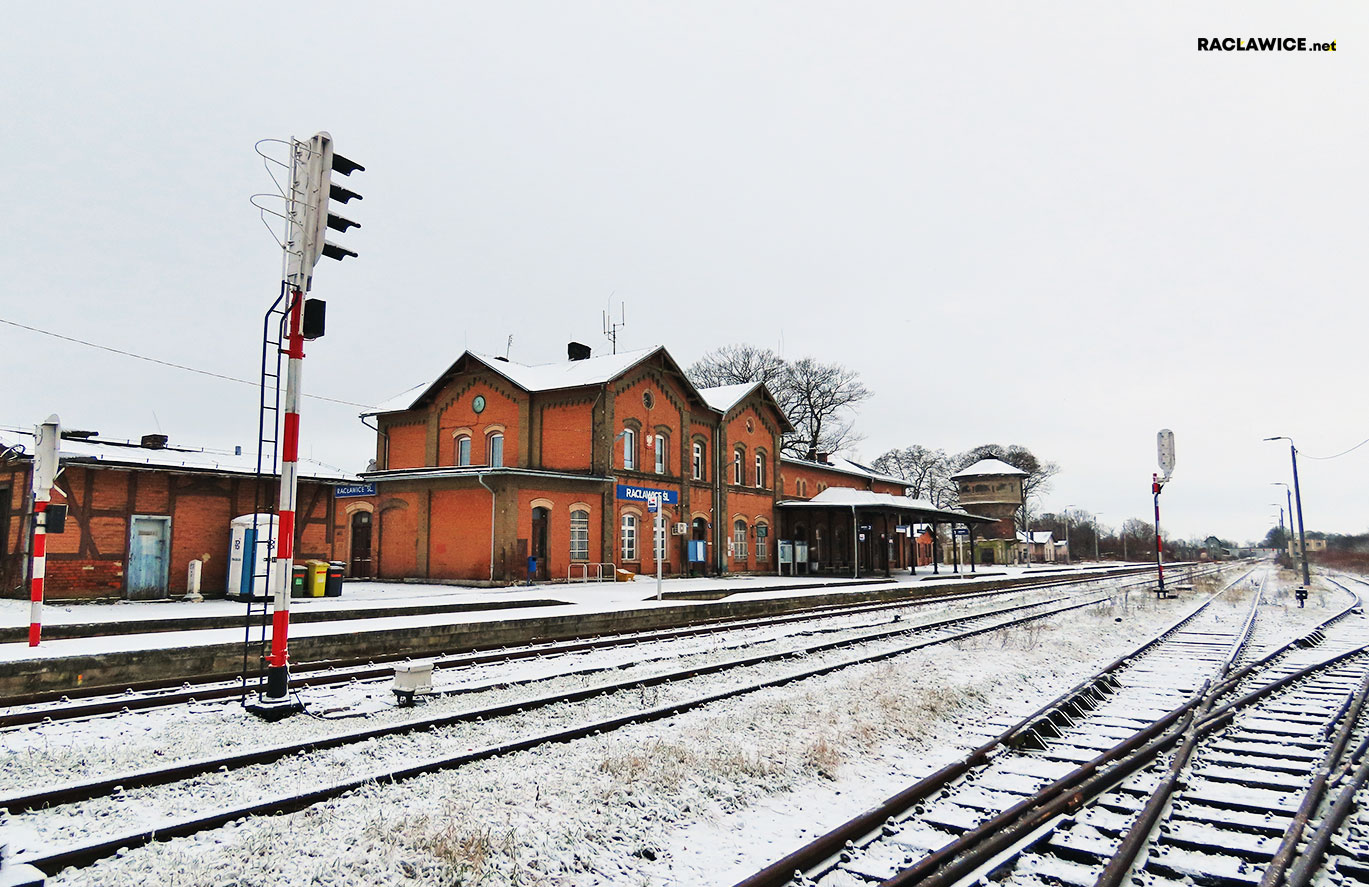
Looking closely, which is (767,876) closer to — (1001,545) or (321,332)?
(321,332)

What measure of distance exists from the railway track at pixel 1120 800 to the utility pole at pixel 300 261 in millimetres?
5804

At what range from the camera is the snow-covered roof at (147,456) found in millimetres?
17656

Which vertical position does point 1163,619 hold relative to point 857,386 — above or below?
below

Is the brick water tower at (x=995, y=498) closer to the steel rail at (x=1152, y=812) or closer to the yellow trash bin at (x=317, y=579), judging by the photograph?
the yellow trash bin at (x=317, y=579)

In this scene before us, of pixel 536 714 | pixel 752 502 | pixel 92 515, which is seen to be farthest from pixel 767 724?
pixel 752 502

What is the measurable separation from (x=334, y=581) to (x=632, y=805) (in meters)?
16.3

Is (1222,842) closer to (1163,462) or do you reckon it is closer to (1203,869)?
(1203,869)

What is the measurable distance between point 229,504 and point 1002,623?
58.4ft

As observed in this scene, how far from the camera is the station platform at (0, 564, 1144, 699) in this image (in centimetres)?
964

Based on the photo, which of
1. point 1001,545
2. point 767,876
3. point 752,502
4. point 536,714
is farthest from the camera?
point 1001,545

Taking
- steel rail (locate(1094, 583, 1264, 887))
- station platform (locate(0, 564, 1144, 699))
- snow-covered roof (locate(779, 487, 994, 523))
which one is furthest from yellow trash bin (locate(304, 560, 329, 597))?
snow-covered roof (locate(779, 487, 994, 523))

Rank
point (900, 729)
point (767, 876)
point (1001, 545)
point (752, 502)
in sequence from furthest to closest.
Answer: point (1001, 545), point (752, 502), point (900, 729), point (767, 876)

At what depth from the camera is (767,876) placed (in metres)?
4.00

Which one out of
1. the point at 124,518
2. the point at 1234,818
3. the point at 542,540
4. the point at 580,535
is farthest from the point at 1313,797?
the point at 580,535
